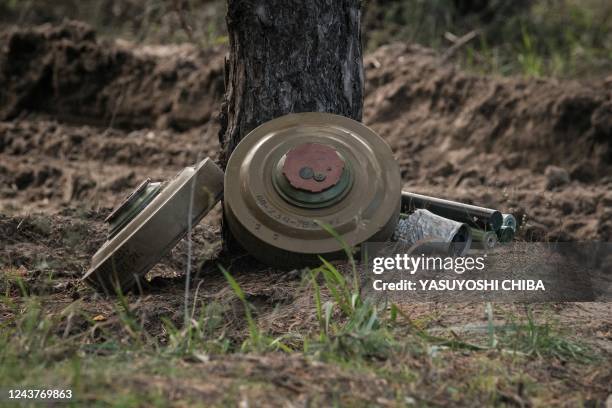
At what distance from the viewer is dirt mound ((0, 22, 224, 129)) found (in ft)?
25.5

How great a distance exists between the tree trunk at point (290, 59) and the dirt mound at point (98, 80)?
11.4 ft

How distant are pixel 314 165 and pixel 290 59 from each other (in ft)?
1.83

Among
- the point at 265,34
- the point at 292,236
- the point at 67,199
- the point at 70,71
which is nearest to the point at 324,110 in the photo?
the point at 265,34

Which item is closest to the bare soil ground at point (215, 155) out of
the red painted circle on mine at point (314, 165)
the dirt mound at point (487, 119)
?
the dirt mound at point (487, 119)

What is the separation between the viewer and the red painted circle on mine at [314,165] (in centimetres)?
388

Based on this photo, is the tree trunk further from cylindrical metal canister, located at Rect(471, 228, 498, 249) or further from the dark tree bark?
cylindrical metal canister, located at Rect(471, 228, 498, 249)

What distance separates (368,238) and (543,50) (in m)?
5.16

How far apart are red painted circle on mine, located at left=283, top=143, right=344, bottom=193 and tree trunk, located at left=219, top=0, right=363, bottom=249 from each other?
14.7 inches

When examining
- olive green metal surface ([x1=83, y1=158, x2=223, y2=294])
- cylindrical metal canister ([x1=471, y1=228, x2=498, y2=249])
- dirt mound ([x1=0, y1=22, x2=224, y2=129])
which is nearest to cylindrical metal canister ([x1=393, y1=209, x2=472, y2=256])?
cylindrical metal canister ([x1=471, y1=228, x2=498, y2=249])

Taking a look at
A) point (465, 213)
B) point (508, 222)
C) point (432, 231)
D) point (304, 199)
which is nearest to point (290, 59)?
point (304, 199)

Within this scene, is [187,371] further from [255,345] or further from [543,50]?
[543,50]

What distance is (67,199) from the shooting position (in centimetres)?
624

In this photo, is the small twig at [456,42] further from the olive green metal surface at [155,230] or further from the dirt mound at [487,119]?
the olive green metal surface at [155,230]

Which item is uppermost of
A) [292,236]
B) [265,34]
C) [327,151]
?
[265,34]
